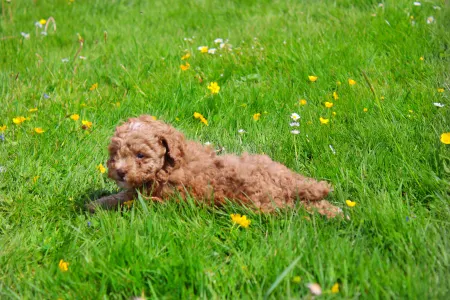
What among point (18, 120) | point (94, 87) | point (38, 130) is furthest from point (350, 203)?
point (94, 87)

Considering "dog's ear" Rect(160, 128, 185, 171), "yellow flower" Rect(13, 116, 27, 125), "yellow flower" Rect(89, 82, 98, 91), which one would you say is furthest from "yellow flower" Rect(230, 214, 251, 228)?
"yellow flower" Rect(89, 82, 98, 91)

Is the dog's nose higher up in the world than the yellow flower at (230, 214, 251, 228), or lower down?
higher up

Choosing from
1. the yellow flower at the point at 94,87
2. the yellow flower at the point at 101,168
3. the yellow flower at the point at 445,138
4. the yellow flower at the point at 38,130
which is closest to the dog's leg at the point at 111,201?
the yellow flower at the point at 101,168

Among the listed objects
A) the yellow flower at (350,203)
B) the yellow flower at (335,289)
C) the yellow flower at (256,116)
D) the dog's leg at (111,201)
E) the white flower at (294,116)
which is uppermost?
the yellow flower at (335,289)

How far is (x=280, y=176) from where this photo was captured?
11.0ft

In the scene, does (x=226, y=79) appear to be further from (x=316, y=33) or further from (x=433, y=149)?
(x=433, y=149)

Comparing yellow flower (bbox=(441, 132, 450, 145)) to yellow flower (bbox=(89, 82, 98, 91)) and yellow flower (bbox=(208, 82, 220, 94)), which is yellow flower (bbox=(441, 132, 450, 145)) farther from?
yellow flower (bbox=(89, 82, 98, 91))

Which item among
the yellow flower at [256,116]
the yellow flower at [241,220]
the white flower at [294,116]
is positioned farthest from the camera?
the yellow flower at [256,116]

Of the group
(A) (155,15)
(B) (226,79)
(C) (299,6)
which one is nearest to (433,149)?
(B) (226,79)

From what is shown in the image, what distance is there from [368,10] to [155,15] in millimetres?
2662

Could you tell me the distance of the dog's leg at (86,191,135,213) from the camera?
11.3 ft

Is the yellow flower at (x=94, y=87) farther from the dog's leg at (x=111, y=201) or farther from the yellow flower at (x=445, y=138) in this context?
the yellow flower at (x=445, y=138)

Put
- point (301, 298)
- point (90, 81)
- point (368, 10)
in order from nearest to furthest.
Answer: point (301, 298)
point (90, 81)
point (368, 10)

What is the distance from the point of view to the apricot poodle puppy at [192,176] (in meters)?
3.25
